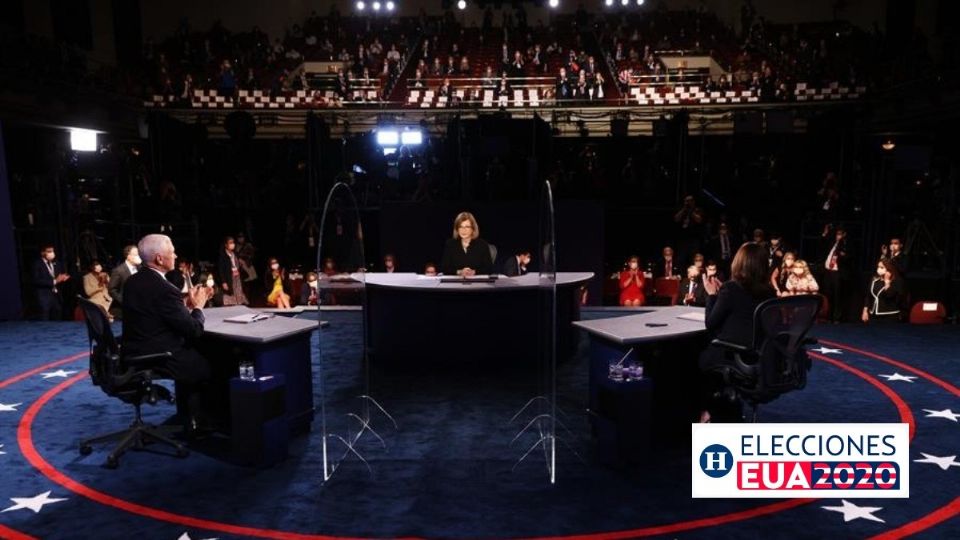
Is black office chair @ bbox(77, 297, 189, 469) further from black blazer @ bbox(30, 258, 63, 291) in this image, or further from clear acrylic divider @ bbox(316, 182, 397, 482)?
black blazer @ bbox(30, 258, 63, 291)

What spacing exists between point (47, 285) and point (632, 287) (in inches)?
353

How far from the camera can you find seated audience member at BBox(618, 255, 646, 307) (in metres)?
11.8

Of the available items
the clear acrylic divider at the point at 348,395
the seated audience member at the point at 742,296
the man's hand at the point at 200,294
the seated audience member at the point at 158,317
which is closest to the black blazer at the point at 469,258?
the clear acrylic divider at the point at 348,395

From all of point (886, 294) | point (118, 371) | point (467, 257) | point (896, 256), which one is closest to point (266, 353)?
point (118, 371)

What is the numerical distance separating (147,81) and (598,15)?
13877 mm

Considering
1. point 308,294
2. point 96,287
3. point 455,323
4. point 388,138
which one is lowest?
point 308,294

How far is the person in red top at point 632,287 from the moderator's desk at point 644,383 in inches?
240

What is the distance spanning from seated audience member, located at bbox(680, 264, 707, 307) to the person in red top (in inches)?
38.2

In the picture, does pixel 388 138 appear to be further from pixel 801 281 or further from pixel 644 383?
pixel 644 383

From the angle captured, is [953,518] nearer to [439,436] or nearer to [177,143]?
[439,436]

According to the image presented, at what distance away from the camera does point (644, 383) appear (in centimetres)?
481

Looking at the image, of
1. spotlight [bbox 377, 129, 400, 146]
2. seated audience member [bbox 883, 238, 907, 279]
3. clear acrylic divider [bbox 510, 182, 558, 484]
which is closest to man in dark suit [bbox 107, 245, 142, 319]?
clear acrylic divider [bbox 510, 182, 558, 484]

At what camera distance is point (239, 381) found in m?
4.93

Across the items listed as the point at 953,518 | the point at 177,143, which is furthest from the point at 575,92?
the point at 953,518
